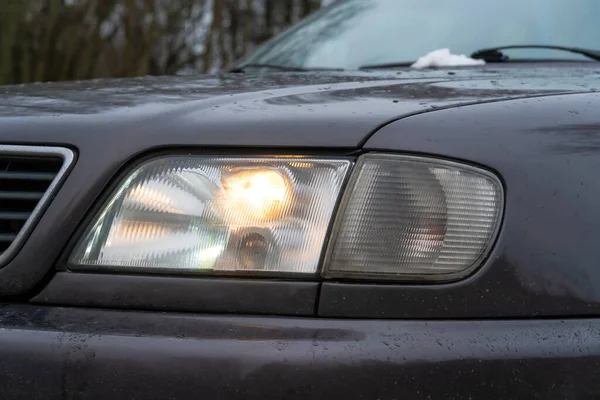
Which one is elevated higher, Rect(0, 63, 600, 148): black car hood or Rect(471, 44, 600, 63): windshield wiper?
Rect(471, 44, 600, 63): windshield wiper

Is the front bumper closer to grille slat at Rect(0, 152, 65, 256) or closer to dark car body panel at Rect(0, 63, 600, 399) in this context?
dark car body panel at Rect(0, 63, 600, 399)

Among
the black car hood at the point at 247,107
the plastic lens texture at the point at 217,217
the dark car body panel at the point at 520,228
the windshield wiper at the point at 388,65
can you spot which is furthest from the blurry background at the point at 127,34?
the dark car body panel at the point at 520,228

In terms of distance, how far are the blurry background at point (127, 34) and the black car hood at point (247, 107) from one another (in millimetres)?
4930

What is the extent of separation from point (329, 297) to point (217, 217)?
0.25 metres

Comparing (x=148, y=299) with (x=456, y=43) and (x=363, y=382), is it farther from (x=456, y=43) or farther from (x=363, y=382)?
(x=456, y=43)

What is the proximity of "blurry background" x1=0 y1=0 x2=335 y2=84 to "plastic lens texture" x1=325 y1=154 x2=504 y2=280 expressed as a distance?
545 cm

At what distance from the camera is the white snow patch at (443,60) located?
244 centimetres

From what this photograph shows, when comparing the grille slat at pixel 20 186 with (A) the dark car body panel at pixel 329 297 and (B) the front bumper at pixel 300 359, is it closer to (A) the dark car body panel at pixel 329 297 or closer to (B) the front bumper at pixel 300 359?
(A) the dark car body panel at pixel 329 297

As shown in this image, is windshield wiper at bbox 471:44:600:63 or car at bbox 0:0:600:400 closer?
car at bbox 0:0:600:400

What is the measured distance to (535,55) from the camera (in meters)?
2.45

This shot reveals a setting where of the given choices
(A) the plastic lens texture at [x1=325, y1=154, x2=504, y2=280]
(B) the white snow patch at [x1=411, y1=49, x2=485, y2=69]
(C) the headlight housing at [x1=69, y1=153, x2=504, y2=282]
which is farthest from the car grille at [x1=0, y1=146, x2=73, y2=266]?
(B) the white snow patch at [x1=411, y1=49, x2=485, y2=69]

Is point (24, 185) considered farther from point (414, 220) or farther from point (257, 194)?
point (414, 220)

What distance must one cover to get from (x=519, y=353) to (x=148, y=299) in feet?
1.99

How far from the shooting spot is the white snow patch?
2.44 metres
